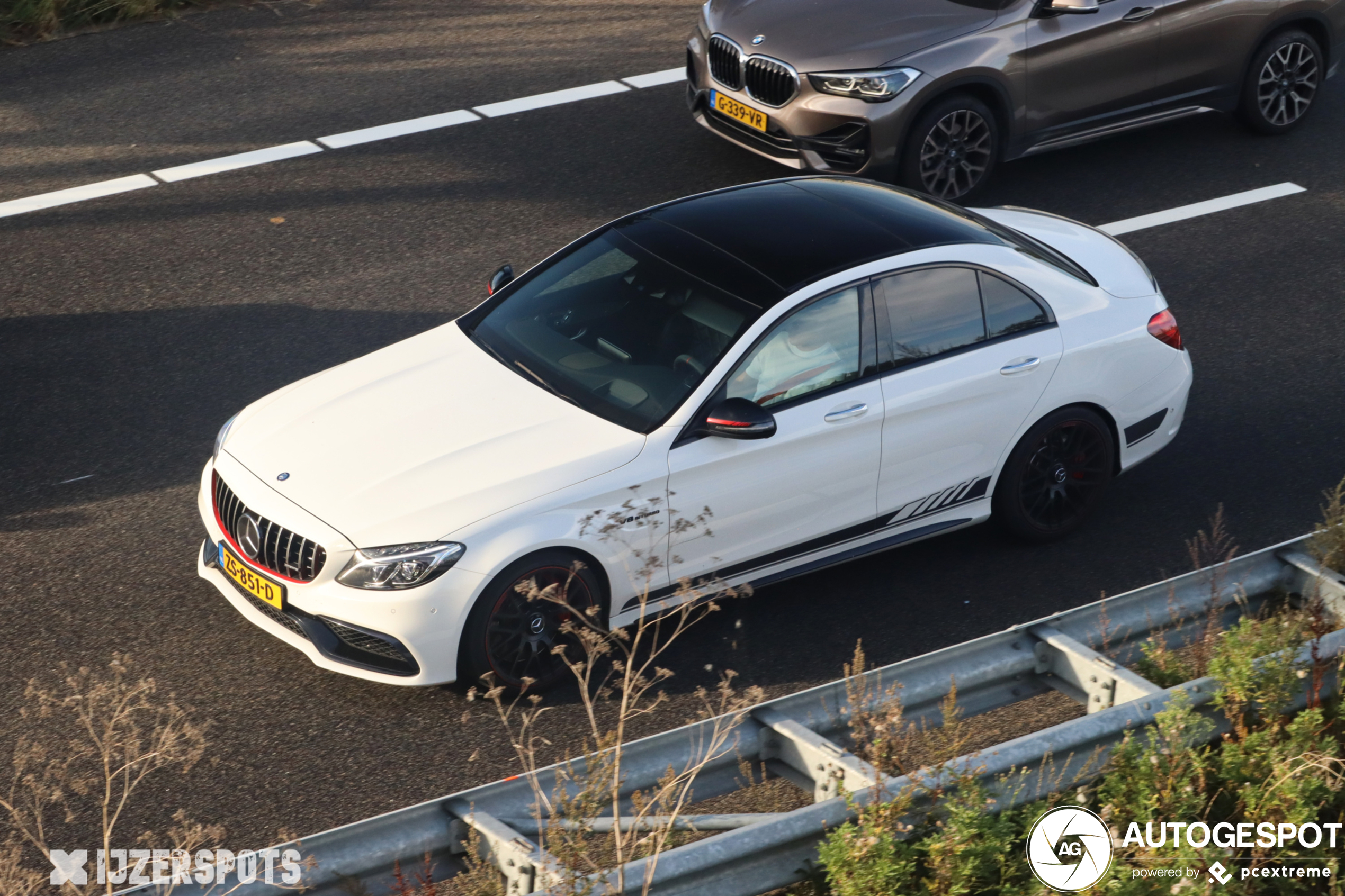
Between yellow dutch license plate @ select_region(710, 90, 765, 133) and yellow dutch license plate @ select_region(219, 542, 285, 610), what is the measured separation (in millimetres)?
5473

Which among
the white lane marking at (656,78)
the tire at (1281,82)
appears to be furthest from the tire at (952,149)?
the white lane marking at (656,78)

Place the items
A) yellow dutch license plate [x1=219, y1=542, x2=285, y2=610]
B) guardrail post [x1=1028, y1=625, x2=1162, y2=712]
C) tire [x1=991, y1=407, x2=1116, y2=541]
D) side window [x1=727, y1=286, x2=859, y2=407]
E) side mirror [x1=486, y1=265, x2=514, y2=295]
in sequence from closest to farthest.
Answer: guardrail post [x1=1028, y1=625, x2=1162, y2=712] → yellow dutch license plate [x1=219, y1=542, x2=285, y2=610] → side window [x1=727, y1=286, x2=859, y2=407] → tire [x1=991, y1=407, x2=1116, y2=541] → side mirror [x1=486, y1=265, x2=514, y2=295]

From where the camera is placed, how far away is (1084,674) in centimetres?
530

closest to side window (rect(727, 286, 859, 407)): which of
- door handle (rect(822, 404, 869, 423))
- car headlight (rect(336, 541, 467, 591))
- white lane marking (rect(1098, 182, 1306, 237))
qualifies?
door handle (rect(822, 404, 869, 423))

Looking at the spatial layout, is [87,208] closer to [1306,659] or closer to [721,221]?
[721,221]

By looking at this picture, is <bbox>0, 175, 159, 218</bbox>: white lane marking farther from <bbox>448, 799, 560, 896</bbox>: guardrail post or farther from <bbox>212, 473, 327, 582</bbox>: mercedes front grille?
<bbox>448, 799, 560, 896</bbox>: guardrail post

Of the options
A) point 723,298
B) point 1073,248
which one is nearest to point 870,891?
point 723,298

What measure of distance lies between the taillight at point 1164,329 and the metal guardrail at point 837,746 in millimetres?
1587

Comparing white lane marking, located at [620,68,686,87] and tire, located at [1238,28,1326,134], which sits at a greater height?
tire, located at [1238,28,1326,134]

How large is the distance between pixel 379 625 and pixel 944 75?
6159mm

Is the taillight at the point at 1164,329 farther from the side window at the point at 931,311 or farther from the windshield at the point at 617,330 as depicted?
the windshield at the point at 617,330

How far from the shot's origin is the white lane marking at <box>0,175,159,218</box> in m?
10.4

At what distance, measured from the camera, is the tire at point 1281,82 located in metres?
11.7

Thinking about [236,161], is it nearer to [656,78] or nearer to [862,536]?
[656,78]
